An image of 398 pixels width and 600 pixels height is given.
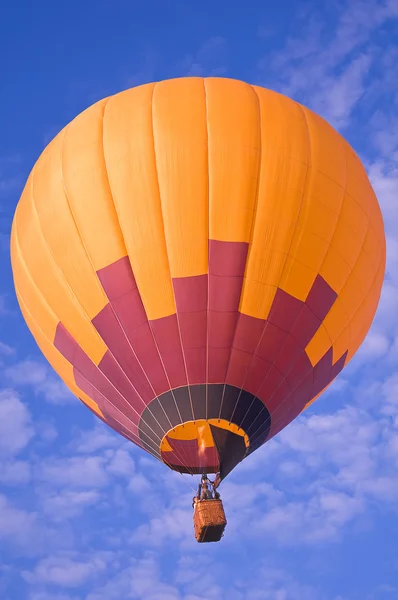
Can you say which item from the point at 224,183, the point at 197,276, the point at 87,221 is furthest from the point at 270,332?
the point at 87,221

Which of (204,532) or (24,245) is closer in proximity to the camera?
(204,532)

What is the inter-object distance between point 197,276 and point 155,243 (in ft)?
2.34

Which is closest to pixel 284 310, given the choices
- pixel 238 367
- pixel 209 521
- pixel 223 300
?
pixel 223 300

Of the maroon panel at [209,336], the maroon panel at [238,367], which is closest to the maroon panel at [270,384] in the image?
the maroon panel at [209,336]

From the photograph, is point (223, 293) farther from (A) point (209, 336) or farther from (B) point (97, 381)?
(B) point (97, 381)

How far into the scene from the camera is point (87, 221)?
12992 mm

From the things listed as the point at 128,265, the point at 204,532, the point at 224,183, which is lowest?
the point at 204,532

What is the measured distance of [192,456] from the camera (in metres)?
13.0

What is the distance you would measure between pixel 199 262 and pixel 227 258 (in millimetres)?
376

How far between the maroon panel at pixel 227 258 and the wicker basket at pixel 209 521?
3080mm

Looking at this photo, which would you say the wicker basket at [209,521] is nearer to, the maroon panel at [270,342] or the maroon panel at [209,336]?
the maroon panel at [209,336]

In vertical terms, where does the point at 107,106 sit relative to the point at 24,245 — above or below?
above

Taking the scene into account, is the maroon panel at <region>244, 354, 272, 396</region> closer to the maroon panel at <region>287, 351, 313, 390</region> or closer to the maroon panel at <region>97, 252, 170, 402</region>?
the maroon panel at <region>287, 351, 313, 390</region>

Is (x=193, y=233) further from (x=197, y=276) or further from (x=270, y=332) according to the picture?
(x=270, y=332)
